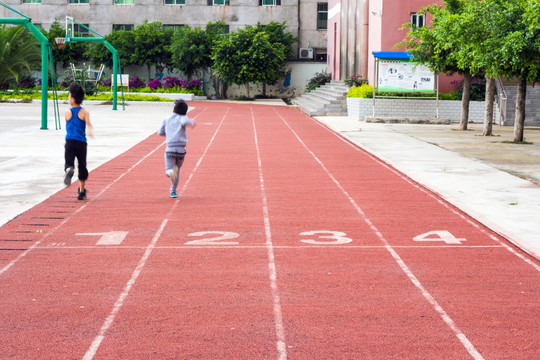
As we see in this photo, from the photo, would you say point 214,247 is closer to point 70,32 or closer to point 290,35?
point 70,32

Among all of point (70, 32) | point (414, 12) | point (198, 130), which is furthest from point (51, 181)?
point (70, 32)

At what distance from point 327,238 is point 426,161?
934 centimetres

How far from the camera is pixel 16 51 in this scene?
52.4 metres

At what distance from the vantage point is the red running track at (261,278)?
588cm

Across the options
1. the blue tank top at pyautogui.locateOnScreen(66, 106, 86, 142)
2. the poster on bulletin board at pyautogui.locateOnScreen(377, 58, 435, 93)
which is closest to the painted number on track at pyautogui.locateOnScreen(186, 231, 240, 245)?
the blue tank top at pyautogui.locateOnScreen(66, 106, 86, 142)

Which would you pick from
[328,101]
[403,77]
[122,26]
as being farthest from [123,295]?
[122,26]

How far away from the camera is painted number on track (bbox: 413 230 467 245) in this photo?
9602 millimetres

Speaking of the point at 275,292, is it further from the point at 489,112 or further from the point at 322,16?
the point at 322,16

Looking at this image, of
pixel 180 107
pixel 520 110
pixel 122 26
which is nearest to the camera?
pixel 180 107

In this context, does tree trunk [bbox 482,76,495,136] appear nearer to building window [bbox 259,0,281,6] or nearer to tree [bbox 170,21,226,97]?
tree [bbox 170,21,226,97]

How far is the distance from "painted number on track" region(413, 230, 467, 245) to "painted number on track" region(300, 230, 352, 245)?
880mm

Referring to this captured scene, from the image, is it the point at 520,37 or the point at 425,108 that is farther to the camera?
the point at 425,108

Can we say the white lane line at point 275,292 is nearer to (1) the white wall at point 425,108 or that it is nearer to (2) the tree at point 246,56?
(1) the white wall at point 425,108

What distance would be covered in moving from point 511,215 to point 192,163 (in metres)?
8.25
